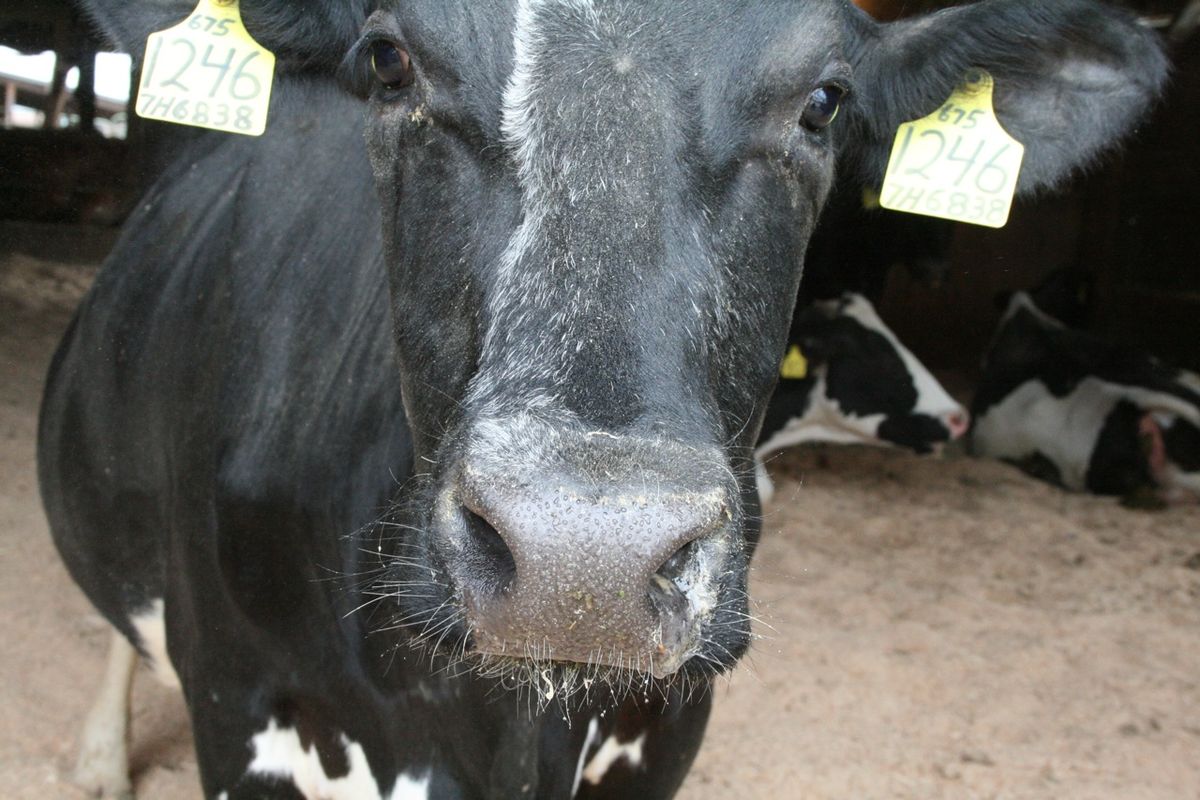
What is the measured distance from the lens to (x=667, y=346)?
1515 mm

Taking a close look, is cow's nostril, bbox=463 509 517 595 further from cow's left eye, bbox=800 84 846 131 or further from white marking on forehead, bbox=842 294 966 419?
white marking on forehead, bbox=842 294 966 419

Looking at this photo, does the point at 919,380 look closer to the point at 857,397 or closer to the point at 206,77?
the point at 857,397

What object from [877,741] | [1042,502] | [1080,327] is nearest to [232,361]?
[877,741]

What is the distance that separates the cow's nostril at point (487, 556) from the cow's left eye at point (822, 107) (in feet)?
3.11

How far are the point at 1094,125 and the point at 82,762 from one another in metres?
3.31

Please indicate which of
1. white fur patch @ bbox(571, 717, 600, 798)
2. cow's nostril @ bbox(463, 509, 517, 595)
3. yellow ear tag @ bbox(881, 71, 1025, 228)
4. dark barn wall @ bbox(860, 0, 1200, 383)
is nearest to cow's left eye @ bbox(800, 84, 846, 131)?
yellow ear tag @ bbox(881, 71, 1025, 228)

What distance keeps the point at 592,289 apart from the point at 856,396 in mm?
5780

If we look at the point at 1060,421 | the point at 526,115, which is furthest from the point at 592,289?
the point at 1060,421

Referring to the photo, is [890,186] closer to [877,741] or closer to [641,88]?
[641,88]

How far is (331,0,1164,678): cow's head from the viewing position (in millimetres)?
1324

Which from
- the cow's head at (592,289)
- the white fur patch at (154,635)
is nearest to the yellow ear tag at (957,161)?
the cow's head at (592,289)

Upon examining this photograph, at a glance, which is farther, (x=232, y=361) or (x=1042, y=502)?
(x=1042, y=502)

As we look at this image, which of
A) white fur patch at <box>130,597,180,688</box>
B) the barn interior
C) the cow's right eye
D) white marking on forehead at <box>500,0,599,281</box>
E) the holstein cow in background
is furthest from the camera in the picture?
the barn interior

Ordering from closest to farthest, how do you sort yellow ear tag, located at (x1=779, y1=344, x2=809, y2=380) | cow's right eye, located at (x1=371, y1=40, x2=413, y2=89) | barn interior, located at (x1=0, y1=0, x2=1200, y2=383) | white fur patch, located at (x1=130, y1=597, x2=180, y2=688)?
cow's right eye, located at (x1=371, y1=40, x2=413, y2=89), white fur patch, located at (x1=130, y1=597, x2=180, y2=688), barn interior, located at (x1=0, y1=0, x2=1200, y2=383), yellow ear tag, located at (x1=779, y1=344, x2=809, y2=380)
